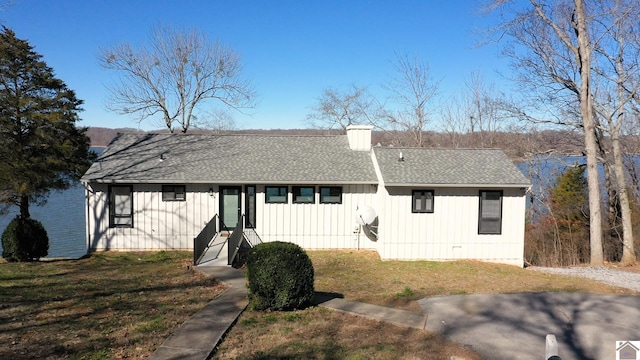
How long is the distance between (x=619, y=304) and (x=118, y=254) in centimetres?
1443

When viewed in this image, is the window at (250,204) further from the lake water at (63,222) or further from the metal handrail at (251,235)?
the lake water at (63,222)

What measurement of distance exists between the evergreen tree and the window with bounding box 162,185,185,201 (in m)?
3.38

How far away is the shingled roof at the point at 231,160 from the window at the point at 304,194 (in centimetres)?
47

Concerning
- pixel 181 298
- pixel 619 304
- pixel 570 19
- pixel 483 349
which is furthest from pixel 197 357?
pixel 570 19

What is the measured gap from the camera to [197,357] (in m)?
5.86

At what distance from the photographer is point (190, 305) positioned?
27.4 ft

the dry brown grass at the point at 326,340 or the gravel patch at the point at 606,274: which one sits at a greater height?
the dry brown grass at the point at 326,340

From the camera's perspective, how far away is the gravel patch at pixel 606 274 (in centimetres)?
1191

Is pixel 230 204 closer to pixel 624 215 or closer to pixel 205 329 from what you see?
pixel 205 329

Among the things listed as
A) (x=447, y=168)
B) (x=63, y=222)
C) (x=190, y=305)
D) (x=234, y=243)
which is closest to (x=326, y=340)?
(x=190, y=305)

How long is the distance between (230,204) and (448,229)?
25.3 ft

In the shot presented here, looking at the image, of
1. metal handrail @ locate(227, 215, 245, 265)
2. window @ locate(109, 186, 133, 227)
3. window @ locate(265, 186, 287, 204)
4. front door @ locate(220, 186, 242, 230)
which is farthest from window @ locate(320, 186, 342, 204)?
window @ locate(109, 186, 133, 227)

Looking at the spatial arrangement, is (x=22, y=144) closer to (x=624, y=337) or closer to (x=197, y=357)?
(x=197, y=357)

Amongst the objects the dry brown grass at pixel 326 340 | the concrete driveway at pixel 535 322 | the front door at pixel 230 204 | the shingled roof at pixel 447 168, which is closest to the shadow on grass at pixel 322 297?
the dry brown grass at pixel 326 340
